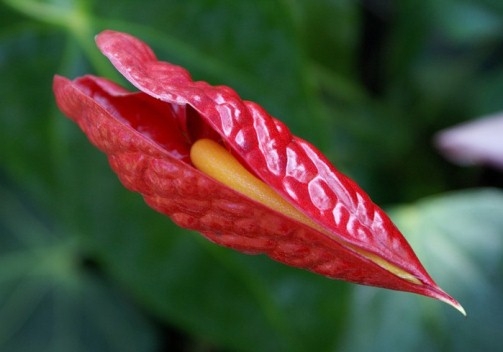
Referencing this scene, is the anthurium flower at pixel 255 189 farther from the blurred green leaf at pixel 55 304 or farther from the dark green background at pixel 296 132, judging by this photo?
the blurred green leaf at pixel 55 304

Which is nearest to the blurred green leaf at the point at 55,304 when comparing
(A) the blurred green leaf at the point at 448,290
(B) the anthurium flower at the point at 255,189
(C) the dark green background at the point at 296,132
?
(C) the dark green background at the point at 296,132

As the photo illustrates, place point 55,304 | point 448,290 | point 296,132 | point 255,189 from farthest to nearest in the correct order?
point 55,304
point 448,290
point 296,132
point 255,189

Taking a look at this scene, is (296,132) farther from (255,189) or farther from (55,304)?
(55,304)

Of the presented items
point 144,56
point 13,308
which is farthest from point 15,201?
point 144,56

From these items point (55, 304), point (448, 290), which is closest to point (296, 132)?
point (448, 290)

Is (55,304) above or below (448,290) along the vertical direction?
below

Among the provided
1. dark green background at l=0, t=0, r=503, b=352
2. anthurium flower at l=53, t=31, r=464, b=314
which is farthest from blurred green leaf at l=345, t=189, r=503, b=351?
anthurium flower at l=53, t=31, r=464, b=314

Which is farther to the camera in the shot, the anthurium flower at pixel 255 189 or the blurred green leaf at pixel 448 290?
the blurred green leaf at pixel 448 290
